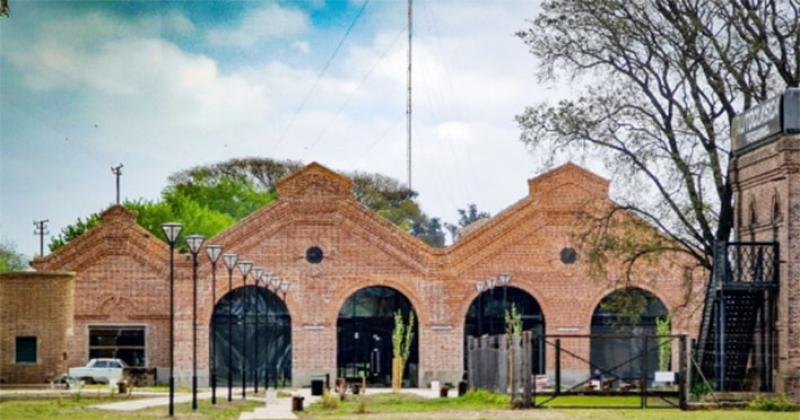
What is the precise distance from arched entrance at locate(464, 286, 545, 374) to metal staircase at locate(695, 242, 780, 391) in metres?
20.9

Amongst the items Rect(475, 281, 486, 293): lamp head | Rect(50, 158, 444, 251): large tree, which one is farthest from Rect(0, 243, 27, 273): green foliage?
Rect(475, 281, 486, 293): lamp head

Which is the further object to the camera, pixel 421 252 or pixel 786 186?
pixel 421 252

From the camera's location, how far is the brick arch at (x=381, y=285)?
6378 centimetres

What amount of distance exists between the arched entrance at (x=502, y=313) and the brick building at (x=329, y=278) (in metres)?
0.08

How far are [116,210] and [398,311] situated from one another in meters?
11.8

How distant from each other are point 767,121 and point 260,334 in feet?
95.0

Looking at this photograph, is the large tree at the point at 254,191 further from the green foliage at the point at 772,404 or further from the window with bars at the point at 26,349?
the green foliage at the point at 772,404

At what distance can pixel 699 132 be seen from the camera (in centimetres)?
4491

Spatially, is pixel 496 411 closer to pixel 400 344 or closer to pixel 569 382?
pixel 569 382

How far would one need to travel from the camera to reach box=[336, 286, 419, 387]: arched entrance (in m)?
64.5

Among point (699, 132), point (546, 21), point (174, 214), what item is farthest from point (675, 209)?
point (174, 214)

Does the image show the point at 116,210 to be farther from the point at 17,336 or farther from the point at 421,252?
the point at 421,252

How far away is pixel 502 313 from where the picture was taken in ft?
212

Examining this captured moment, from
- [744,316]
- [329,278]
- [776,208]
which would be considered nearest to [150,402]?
[744,316]
